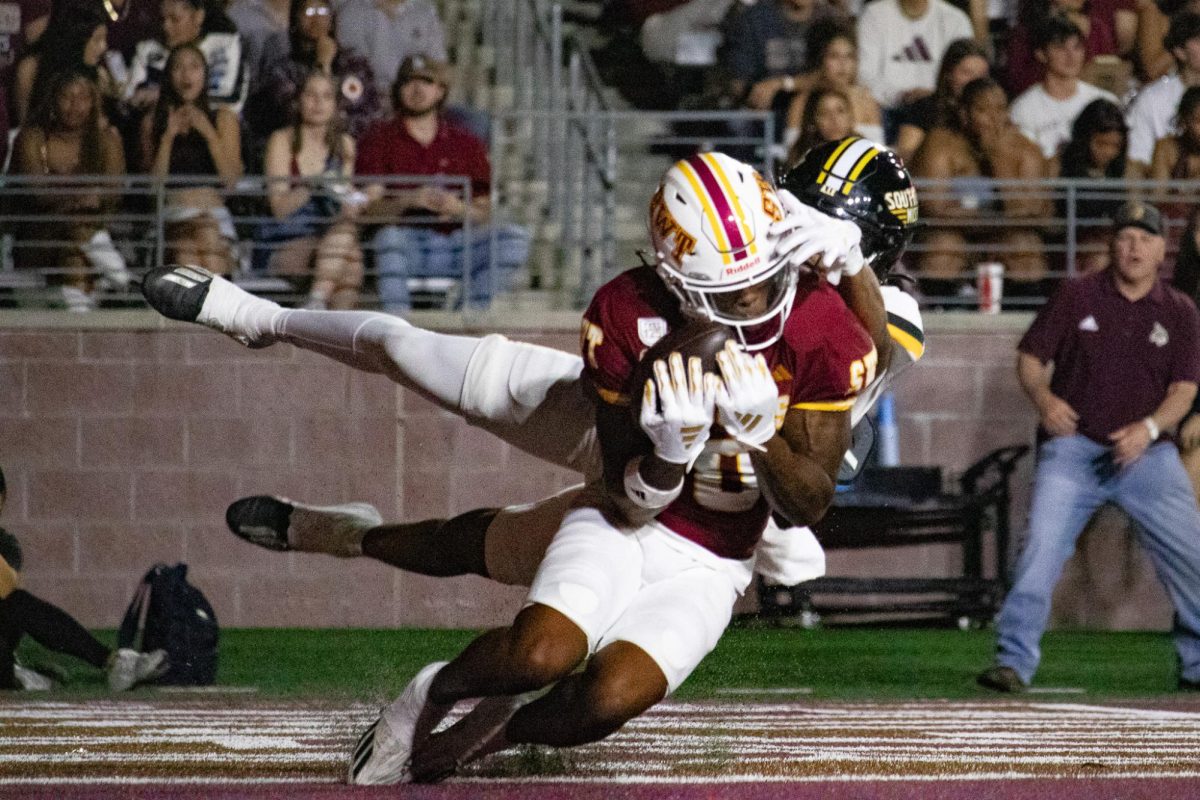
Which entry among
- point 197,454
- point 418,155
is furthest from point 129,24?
point 197,454

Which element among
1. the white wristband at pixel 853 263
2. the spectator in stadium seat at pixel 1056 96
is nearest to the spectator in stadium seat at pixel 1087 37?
the spectator in stadium seat at pixel 1056 96

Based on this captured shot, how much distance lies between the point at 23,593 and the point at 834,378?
13.5 feet

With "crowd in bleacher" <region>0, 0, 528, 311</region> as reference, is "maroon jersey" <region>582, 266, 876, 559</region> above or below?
Result: below

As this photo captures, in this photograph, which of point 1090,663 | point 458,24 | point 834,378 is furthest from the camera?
point 458,24

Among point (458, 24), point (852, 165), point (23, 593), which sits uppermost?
point (458, 24)

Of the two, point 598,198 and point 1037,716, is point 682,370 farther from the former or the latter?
point 598,198

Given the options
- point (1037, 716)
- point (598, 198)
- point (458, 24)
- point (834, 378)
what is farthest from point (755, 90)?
point (834, 378)

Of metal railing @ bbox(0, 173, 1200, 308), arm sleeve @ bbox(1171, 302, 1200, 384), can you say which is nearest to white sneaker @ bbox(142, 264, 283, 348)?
metal railing @ bbox(0, 173, 1200, 308)

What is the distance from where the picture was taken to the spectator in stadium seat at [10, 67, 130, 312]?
9586 millimetres

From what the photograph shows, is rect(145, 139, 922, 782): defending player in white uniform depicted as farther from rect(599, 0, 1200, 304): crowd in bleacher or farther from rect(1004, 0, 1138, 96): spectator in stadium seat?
rect(1004, 0, 1138, 96): spectator in stadium seat

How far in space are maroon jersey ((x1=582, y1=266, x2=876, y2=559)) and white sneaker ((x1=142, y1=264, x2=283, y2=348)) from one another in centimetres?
148

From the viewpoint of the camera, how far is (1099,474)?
7938 millimetres

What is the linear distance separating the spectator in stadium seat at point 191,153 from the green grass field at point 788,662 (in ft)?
6.77

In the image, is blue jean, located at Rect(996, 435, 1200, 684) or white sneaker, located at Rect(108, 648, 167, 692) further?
blue jean, located at Rect(996, 435, 1200, 684)
